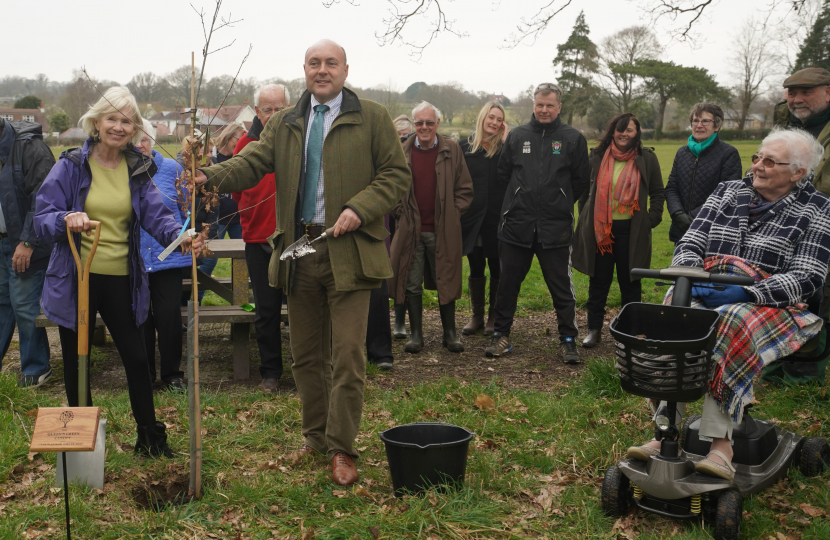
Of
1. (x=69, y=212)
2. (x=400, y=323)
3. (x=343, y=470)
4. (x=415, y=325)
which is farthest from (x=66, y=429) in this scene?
(x=400, y=323)

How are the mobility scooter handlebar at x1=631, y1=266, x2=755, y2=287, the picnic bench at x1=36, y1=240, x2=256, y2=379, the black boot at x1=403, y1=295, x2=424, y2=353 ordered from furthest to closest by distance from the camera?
the black boot at x1=403, y1=295, x2=424, y2=353 < the picnic bench at x1=36, y1=240, x2=256, y2=379 < the mobility scooter handlebar at x1=631, y1=266, x2=755, y2=287

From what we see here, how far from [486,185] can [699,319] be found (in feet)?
13.2

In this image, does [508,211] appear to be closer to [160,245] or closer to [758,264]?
[758,264]

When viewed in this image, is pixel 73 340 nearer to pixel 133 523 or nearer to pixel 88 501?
pixel 88 501

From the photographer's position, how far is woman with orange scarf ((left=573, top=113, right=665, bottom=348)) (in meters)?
6.98

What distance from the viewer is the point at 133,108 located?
4.14 metres

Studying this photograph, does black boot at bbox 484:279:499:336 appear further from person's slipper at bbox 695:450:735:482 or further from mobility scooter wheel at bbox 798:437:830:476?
person's slipper at bbox 695:450:735:482

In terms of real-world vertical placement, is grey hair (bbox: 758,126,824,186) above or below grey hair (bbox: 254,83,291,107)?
below

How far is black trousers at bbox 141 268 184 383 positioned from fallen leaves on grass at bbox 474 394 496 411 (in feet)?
8.18

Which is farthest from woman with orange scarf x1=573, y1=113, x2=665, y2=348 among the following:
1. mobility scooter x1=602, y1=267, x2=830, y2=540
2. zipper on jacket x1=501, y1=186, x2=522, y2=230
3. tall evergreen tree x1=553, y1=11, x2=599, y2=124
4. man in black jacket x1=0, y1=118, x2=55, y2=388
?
tall evergreen tree x1=553, y1=11, x2=599, y2=124

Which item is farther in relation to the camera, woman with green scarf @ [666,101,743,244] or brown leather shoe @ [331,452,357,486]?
woman with green scarf @ [666,101,743,244]

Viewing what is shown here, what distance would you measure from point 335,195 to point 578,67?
65.2 metres

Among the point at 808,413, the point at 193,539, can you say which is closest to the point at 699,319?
the point at 808,413

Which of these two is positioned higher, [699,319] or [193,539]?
[699,319]
